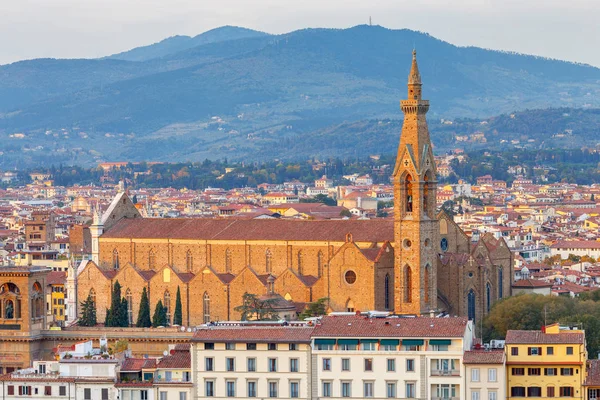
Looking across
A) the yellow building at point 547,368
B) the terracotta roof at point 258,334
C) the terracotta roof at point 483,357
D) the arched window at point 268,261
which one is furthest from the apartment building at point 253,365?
the arched window at point 268,261

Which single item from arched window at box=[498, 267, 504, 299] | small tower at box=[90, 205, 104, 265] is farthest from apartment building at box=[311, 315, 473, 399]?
small tower at box=[90, 205, 104, 265]

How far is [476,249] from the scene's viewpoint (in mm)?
84250

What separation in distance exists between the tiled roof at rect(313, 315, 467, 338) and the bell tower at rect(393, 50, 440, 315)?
19964mm

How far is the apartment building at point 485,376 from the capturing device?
5519cm

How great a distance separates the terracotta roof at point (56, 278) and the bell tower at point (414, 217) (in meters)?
20.9

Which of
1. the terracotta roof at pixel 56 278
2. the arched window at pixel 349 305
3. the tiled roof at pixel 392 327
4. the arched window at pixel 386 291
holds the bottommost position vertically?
the terracotta roof at pixel 56 278

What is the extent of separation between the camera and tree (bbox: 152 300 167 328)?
82938mm

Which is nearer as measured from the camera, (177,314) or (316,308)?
(316,308)

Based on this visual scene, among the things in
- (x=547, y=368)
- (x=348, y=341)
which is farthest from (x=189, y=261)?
(x=547, y=368)

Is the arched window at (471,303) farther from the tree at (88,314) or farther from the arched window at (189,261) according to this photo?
the tree at (88,314)

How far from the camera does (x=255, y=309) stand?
78.2m

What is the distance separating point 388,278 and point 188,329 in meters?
8.13

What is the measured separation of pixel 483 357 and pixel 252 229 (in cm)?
3182

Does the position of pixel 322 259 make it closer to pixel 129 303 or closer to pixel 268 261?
pixel 268 261
